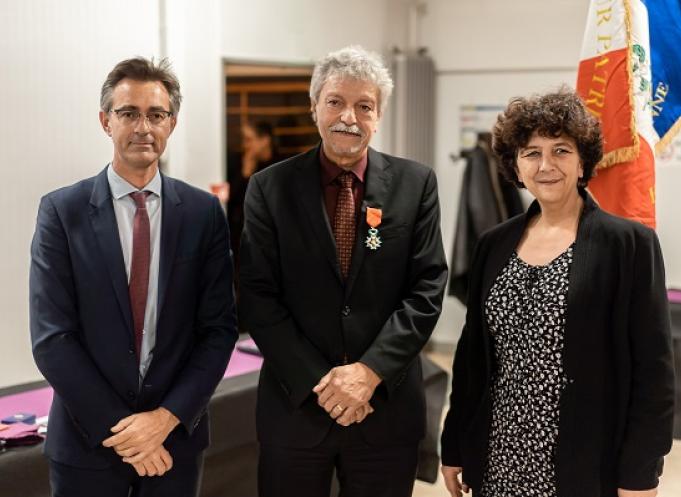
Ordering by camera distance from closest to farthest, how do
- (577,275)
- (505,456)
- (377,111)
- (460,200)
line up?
1. (577,275)
2. (505,456)
3. (377,111)
4. (460,200)

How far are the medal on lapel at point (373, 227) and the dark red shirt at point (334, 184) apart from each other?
0.20 ft

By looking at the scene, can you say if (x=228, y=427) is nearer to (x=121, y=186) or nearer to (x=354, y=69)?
(x=121, y=186)

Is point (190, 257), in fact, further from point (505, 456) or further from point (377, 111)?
point (505, 456)

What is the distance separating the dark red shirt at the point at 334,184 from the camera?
222 cm

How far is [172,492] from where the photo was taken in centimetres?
201

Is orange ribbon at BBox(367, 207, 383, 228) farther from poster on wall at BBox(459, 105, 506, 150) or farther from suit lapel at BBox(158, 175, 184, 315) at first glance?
poster on wall at BBox(459, 105, 506, 150)

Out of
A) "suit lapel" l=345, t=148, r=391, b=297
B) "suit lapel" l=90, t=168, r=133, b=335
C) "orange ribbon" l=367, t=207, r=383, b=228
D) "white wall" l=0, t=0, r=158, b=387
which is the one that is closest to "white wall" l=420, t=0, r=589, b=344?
"white wall" l=0, t=0, r=158, b=387

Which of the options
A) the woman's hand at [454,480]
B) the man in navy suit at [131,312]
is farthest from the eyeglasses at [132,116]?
the woman's hand at [454,480]

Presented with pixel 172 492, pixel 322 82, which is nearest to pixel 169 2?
pixel 322 82

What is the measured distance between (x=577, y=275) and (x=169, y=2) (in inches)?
123

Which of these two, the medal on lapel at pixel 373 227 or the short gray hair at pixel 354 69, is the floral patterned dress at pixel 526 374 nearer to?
the medal on lapel at pixel 373 227

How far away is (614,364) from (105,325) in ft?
3.91

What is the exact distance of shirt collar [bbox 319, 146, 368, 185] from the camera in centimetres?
223

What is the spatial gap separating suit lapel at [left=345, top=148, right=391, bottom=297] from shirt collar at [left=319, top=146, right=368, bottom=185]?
0.02 m
